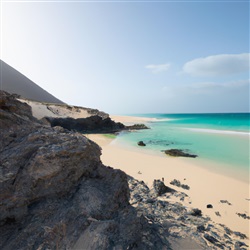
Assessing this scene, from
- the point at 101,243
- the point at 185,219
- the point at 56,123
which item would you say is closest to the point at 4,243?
the point at 101,243

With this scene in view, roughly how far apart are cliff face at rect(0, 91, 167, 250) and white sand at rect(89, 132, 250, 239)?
3870 millimetres

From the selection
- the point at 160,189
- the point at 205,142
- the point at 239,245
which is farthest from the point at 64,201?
the point at 205,142

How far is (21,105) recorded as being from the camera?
14.9ft

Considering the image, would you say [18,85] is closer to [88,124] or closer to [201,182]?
[88,124]

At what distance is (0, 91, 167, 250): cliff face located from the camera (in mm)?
2820

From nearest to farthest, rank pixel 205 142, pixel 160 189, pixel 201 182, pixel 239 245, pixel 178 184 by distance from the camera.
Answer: pixel 239 245 < pixel 160 189 < pixel 178 184 < pixel 201 182 < pixel 205 142

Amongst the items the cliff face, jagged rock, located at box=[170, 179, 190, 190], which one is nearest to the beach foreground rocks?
the cliff face

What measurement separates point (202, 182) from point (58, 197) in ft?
25.5

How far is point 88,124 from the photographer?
Result: 3123 centimetres

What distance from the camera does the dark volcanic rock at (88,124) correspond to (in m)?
28.3

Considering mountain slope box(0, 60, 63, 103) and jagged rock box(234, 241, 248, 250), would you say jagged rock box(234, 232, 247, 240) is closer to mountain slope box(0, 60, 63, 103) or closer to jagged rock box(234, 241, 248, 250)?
jagged rock box(234, 241, 248, 250)

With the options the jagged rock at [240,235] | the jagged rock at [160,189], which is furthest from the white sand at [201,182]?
the jagged rock at [160,189]

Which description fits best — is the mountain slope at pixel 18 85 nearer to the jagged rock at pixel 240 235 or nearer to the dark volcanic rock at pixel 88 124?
the dark volcanic rock at pixel 88 124

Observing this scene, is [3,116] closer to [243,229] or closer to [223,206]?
[243,229]
